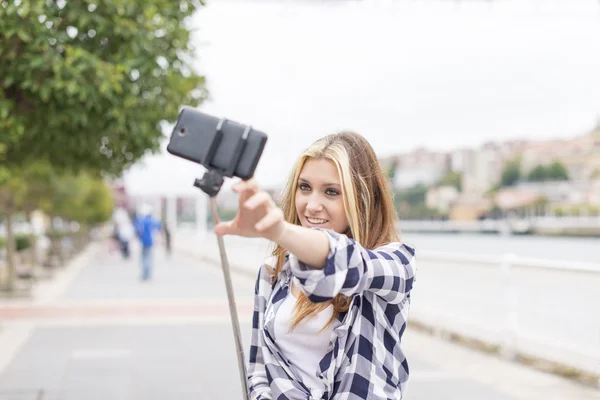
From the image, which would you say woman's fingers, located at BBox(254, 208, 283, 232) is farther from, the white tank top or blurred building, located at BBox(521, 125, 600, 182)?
blurred building, located at BBox(521, 125, 600, 182)

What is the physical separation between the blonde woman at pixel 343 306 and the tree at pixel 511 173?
6843 cm

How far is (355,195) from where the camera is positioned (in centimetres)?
196

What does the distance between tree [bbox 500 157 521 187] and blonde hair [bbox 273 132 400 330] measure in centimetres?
6839

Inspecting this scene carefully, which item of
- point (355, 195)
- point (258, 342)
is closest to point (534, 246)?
point (258, 342)

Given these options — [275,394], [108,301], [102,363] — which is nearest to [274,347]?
[275,394]

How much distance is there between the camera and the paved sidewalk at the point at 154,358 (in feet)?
20.8

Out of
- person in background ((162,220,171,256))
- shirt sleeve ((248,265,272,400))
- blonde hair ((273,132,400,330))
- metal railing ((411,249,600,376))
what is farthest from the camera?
person in background ((162,220,171,256))

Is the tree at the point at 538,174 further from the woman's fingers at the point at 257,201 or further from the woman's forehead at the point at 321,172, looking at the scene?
the woman's fingers at the point at 257,201

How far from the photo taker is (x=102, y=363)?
7.56m

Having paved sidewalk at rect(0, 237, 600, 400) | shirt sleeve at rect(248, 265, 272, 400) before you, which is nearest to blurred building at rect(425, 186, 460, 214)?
paved sidewalk at rect(0, 237, 600, 400)

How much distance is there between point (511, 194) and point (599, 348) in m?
67.7

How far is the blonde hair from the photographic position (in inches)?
76.1

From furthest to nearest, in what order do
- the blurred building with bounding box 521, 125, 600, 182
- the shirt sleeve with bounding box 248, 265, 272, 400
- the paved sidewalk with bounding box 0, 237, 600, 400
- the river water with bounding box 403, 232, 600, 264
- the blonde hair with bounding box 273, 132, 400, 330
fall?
the blurred building with bounding box 521, 125, 600, 182, the river water with bounding box 403, 232, 600, 264, the paved sidewalk with bounding box 0, 237, 600, 400, the shirt sleeve with bounding box 248, 265, 272, 400, the blonde hair with bounding box 273, 132, 400, 330

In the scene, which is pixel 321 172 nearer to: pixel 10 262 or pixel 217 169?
pixel 217 169
